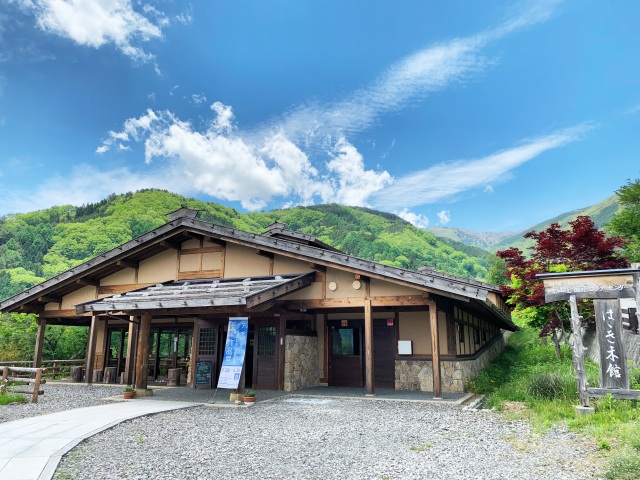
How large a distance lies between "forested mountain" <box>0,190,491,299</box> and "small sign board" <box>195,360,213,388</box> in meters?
32.5

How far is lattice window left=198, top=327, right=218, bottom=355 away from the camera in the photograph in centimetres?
1422

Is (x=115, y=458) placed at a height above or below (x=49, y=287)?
below

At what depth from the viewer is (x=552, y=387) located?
9188 mm

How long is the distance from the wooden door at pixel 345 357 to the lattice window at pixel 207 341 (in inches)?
152

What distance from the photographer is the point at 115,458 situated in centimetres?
566

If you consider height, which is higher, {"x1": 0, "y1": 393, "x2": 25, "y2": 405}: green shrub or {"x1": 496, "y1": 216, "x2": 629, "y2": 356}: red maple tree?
{"x1": 496, "y1": 216, "x2": 629, "y2": 356}: red maple tree

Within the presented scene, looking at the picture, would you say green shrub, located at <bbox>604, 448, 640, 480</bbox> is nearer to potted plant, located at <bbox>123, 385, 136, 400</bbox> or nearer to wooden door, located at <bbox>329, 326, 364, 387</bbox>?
wooden door, located at <bbox>329, 326, 364, 387</bbox>

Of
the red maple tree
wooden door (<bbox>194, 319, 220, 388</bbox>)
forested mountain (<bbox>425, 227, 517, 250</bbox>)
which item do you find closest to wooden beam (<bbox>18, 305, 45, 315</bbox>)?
wooden door (<bbox>194, 319, 220, 388</bbox>)

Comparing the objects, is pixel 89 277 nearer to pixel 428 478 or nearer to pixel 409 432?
pixel 409 432

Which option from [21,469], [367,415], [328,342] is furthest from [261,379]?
[21,469]

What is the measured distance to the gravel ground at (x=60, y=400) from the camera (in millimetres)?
9123

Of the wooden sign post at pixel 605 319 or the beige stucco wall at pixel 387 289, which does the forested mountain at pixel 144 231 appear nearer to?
the beige stucco wall at pixel 387 289

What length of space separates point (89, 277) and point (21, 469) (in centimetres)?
1184

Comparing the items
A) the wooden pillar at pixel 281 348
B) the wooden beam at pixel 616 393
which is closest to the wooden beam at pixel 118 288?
the wooden pillar at pixel 281 348
